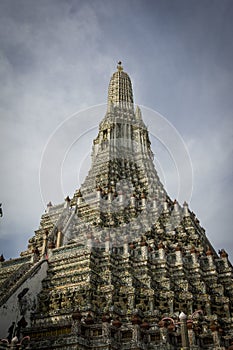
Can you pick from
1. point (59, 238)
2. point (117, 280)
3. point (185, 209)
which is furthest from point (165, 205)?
point (117, 280)

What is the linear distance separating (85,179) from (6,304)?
23.9 meters

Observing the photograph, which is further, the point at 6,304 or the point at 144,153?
the point at 144,153

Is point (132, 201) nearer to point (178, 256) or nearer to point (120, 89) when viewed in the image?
point (178, 256)

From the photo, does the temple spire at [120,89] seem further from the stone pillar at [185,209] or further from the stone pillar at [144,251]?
the stone pillar at [144,251]

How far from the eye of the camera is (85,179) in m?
43.9

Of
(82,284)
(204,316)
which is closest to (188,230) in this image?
(204,316)

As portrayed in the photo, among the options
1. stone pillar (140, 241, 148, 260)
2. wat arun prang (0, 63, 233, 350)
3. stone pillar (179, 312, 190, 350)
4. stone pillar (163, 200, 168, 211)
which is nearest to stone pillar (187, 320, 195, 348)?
wat arun prang (0, 63, 233, 350)

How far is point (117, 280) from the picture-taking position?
24.7 m

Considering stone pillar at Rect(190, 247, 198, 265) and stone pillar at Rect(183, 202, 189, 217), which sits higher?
stone pillar at Rect(183, 202, 189, 217)

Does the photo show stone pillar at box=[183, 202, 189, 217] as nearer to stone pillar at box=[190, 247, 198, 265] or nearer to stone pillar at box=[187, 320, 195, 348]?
stone pillar at box=[190, 247, 198, 265]

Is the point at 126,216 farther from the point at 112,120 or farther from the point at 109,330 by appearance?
the point at 112,120

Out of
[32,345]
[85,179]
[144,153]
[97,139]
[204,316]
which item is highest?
[97,139]

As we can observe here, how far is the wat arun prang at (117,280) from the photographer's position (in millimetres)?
17156

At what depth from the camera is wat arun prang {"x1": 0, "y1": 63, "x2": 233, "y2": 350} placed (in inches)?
675
